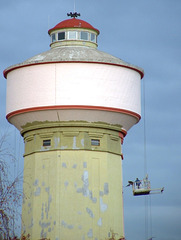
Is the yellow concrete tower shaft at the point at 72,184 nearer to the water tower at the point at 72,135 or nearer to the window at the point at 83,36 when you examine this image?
the water tower at the point at 72,135

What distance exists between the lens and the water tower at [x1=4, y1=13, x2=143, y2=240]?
3328cm

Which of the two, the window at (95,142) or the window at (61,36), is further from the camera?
the window at (61,36)

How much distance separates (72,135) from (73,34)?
21.5 ft

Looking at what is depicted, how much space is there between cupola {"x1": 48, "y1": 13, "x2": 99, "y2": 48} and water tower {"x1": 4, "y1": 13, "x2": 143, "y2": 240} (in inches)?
74.0

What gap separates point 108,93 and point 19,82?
16.2 ft

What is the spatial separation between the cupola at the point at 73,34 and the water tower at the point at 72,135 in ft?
6.17

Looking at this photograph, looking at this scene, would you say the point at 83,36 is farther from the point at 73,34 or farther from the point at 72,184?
the point at 72,184

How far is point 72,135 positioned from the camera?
3412 centimetres

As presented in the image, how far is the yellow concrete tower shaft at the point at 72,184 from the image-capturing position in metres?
33.2

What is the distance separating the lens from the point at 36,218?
33.9 meters

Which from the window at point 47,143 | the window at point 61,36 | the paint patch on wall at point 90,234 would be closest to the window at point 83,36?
the window at point 61,36

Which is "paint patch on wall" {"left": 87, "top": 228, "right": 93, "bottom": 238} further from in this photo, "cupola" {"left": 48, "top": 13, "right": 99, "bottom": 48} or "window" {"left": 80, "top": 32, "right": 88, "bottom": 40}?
"window" {"left": 80, "top": 32, "right": 88, "bottom": 40}

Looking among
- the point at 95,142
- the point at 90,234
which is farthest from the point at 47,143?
the point at 90,234

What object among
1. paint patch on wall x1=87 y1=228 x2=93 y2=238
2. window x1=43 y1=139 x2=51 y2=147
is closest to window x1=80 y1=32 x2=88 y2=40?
window x1=43 y1=139 x2=51 y2=147
